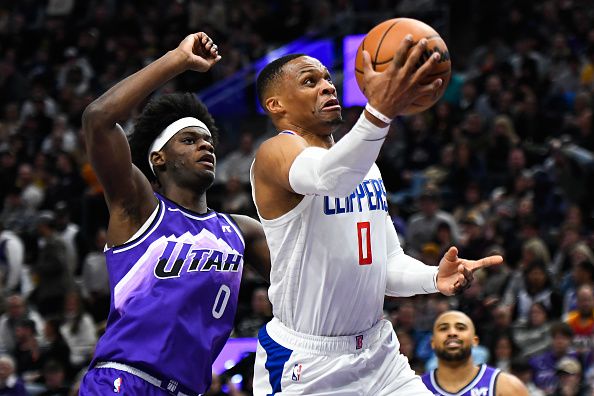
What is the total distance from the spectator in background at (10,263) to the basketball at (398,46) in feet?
29.8

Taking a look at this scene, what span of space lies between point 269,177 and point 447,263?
0.89m

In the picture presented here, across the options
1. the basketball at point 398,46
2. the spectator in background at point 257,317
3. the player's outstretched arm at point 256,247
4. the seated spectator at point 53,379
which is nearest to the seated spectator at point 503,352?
the spectator in background at point 257,317

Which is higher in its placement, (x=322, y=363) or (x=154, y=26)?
(x=154, y=26)

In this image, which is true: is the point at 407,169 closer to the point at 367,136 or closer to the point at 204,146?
the point at 204,146

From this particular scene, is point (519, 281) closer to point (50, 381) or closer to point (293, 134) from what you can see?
point (50, 381)

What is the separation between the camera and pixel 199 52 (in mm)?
5289

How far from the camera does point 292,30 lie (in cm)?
1775

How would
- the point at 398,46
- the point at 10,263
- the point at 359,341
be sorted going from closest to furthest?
the point at 398,46 → the point at 359,341 → the point at 10,263

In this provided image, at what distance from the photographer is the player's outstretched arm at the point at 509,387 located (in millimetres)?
7215

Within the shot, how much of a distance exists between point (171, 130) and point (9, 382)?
5.04 metres

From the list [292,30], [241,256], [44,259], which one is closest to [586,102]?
[292,30]

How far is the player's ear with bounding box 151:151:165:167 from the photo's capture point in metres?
5.79

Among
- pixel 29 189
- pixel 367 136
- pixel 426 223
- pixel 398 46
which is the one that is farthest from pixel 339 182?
pixel 29 189

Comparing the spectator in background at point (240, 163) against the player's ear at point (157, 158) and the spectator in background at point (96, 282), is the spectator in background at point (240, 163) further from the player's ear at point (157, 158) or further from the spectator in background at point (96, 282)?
the player's ear at point (157, 158)
